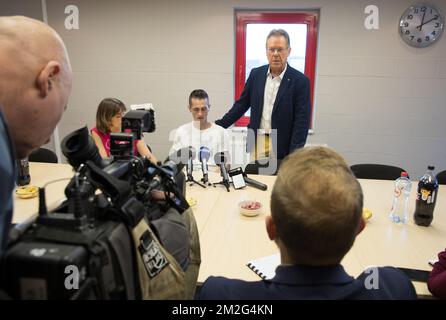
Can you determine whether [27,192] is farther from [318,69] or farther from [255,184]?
[318,69]

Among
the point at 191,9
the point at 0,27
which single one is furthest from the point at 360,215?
the point at 191,9

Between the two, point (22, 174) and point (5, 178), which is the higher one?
point (5, 178)

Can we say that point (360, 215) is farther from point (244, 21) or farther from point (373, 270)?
point (244, 21)

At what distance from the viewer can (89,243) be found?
2.06 ft

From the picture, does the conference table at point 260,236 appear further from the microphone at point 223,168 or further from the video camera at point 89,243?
the video camera at point 89,243

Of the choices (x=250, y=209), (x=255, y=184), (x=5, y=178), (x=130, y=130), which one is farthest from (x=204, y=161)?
(x=5, y=178)

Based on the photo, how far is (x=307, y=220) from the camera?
0.84 m

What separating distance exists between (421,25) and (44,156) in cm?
385

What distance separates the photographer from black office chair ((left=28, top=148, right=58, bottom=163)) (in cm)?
320

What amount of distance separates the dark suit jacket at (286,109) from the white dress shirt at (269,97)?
37mm

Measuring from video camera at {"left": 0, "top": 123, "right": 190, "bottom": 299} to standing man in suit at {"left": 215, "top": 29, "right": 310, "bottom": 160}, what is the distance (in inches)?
97.6

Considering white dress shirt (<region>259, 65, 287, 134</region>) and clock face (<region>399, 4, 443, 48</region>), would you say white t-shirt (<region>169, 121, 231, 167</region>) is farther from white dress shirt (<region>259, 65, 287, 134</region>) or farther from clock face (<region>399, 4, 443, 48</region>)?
clock face (<region>399, 4, 443, 48</region>)

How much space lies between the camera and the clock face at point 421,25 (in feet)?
11.6

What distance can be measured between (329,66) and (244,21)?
3.41 ft
